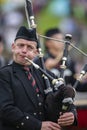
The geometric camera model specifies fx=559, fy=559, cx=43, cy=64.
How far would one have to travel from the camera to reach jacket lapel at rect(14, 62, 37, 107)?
489cm

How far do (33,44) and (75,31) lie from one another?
791cm

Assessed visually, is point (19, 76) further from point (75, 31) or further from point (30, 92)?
point (75, 31)

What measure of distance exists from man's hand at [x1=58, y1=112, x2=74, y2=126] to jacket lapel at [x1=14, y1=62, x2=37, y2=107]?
0.31 m

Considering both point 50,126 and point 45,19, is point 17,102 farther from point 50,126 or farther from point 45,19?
point 45,19

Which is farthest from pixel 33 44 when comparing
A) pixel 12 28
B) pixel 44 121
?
pixel 12 28

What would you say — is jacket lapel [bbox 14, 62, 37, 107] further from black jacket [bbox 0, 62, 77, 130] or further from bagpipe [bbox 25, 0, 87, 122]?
bagpipe [bbox 25, 0, 87, 122]

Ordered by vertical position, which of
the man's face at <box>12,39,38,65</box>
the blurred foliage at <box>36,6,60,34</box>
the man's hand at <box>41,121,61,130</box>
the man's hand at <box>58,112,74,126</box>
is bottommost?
the blurred foliage at <box>36,6,60,34</box>

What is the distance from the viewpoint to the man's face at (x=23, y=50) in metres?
4.84

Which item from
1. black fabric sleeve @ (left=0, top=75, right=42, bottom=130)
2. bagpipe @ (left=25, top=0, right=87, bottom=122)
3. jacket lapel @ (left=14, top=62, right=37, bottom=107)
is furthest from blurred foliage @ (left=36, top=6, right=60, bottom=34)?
black fabric sleeve @ (left=0, top=75, right=42, bottom=130)

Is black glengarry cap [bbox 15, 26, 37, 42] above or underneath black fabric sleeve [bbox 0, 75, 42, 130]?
above

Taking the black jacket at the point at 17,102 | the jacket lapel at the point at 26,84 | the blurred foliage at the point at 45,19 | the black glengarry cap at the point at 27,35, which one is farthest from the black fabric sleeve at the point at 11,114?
the blurred foliage at the point at 45,19

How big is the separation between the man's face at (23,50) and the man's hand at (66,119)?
23.2 inches

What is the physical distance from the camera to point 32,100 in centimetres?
489

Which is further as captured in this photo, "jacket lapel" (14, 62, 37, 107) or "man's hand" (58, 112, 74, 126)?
"jacket lapel" (14, 62, 37, 107)
